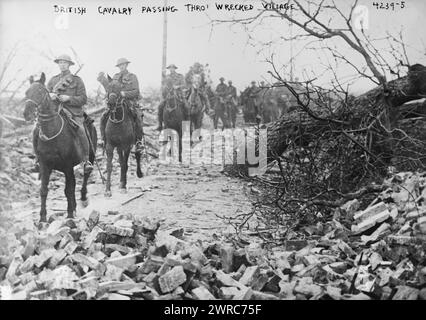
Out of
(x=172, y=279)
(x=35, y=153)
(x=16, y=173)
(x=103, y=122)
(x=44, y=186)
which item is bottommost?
(x=172, y=279)

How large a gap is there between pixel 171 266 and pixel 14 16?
2977 mm

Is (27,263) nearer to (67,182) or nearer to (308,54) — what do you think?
(67,182)

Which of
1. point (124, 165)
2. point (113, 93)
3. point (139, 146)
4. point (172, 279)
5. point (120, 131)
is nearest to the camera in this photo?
point (172, 279)

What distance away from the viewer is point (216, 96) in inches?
295

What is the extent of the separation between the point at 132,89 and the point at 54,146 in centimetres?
106

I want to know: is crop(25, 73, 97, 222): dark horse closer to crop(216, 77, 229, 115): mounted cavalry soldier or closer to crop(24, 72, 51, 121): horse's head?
crop(24, 72, 51, 121): horse's head

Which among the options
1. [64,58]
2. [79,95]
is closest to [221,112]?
[79,95]

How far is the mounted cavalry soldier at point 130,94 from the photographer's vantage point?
18.7 feet

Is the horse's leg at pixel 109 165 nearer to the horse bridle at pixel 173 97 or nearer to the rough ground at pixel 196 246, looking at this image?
the rough ground at pixel 196 246

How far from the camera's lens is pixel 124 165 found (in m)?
6.12

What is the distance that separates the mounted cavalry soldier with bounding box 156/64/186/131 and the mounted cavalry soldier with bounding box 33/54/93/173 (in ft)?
3.27

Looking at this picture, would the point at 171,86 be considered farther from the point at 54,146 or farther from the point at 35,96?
the point at 35,96

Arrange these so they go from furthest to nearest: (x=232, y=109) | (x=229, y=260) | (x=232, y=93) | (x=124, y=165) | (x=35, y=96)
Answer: (x=232, y=109) → (x=232, y=93) → (x=124, y=165) → (x=35, y=96) → (x=229, y=260)
